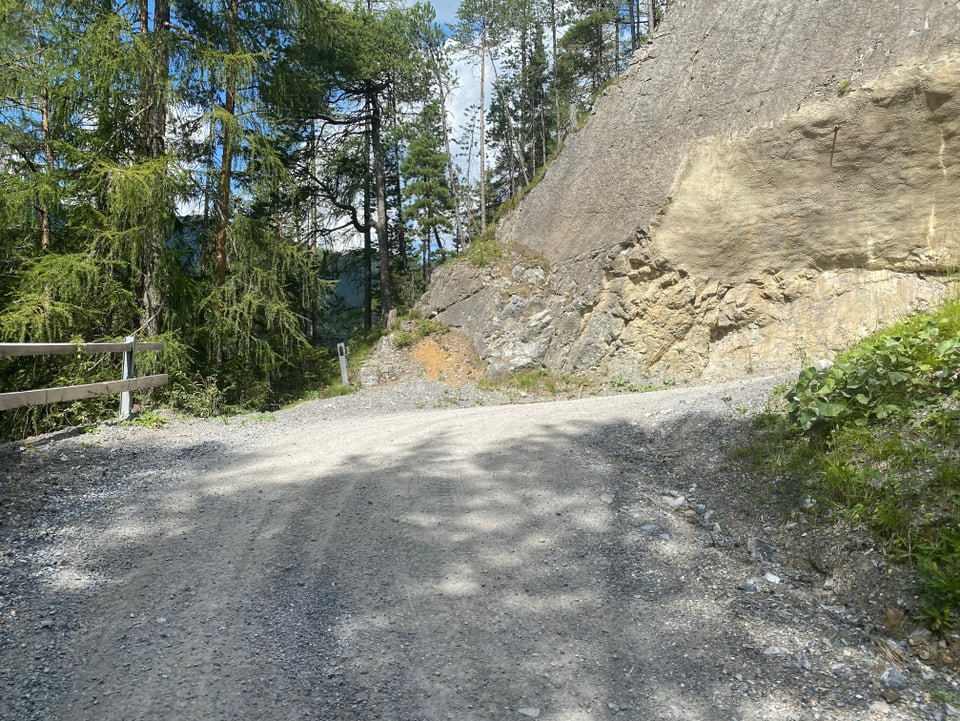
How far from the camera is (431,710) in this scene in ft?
8.40

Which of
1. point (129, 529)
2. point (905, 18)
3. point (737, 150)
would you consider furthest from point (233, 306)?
point (905, 18)

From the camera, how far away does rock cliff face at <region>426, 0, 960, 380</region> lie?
11352mm

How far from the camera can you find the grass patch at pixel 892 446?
3342mm

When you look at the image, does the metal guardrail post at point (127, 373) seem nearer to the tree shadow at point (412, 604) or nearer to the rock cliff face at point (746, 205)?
the tree shadow at point (412, 604)

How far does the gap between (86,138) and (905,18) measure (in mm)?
15970

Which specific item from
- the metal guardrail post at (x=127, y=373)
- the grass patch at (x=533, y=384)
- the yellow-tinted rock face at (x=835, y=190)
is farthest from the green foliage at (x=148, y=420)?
the yellow-tinted rock face at (x=835, y=190)

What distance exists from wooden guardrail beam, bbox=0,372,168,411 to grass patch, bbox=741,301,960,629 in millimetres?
6571

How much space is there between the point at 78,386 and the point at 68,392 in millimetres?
217

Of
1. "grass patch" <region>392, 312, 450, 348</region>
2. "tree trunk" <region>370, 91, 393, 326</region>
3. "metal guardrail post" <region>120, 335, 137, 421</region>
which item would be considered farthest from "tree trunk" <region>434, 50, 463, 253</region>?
"metal guardrail post" <region>120, 335, 137, 421</region>

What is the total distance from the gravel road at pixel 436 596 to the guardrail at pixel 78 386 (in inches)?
22.7

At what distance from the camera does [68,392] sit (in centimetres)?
680

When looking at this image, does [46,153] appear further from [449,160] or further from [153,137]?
[449,160]

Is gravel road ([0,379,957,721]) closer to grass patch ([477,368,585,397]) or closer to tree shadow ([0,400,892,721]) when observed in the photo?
tree shadow ([0,400,892,721])

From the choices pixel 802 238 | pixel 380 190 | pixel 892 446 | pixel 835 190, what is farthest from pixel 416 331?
pixel 892 446
